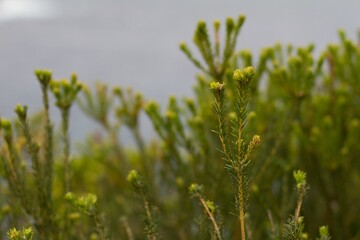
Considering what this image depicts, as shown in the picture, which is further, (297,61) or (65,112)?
(297,61)

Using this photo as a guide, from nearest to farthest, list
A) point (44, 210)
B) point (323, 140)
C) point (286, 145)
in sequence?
point (44, 210), point (323, 140), point (286, 145)

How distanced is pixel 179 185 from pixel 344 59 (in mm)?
1910

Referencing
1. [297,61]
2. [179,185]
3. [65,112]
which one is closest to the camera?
[65,112]

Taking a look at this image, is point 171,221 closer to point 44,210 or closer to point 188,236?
point 188,236

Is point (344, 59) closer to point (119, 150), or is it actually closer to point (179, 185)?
point (179, 185)

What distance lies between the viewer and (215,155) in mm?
3602

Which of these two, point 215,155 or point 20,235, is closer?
point 20,235

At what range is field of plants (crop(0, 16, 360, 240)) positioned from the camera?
1.77 metres

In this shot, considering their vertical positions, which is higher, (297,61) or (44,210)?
(297,61)

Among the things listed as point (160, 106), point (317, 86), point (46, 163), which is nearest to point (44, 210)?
point (46, 163)

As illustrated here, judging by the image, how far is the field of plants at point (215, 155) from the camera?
1.77 m

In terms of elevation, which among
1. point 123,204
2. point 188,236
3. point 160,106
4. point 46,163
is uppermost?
point 160,106

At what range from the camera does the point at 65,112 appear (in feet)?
9.75

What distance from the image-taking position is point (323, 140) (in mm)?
4152
